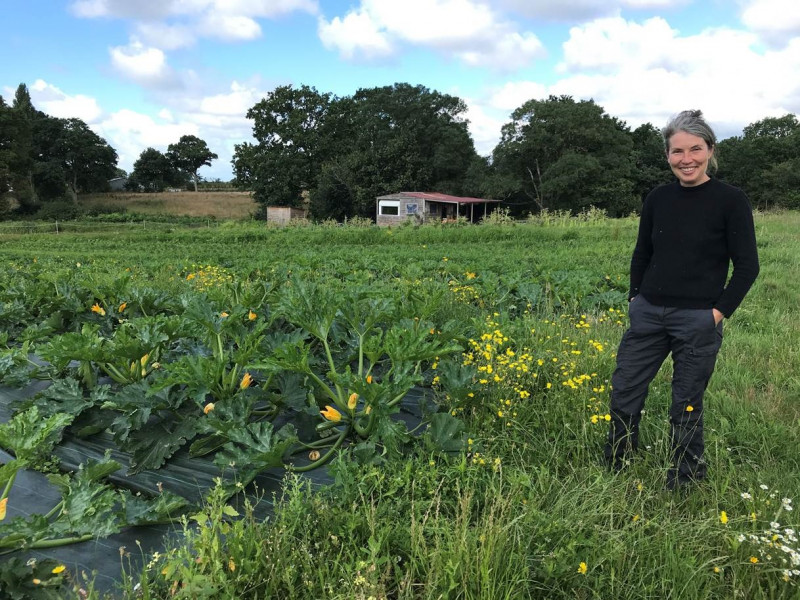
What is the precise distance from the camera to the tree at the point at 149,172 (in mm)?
69688

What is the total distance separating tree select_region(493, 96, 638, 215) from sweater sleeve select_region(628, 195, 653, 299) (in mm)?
40344

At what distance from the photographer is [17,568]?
1.75 metres

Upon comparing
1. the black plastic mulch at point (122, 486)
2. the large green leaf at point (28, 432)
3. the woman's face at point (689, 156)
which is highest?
the woman's face at point (689, 156)

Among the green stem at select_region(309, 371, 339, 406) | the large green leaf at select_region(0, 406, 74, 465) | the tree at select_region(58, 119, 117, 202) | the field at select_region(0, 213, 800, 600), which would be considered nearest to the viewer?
the field at select_region(0, 213, 800, 600)

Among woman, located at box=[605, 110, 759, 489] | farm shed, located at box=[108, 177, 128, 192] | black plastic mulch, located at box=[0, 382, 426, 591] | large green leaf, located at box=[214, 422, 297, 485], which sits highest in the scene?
farm shed, located at box=[108, 177, 128, 192]

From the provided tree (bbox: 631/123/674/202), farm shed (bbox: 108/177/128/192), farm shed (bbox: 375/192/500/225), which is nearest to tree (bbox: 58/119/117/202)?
farm shed (bbox: 108/177/128/192)

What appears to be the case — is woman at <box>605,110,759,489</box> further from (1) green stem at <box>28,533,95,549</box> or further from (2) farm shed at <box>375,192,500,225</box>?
(2) farm shed at <box>375,192,500,225</box>

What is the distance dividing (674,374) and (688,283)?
49 cm

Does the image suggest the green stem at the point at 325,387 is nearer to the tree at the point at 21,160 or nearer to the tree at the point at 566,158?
the tree at the point at 566,158

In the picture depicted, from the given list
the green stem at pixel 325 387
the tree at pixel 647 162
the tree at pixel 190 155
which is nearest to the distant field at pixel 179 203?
the tree at pixel 190 155

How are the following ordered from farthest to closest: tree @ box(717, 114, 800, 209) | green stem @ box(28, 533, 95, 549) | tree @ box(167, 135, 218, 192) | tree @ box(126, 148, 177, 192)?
tree @ box(167, 135, 218, 192) → tree @ box(126, 148, 177, 192) → tree @ box(717, 114, 800, 209) → green stem @ box(28, 533, 95, 549)

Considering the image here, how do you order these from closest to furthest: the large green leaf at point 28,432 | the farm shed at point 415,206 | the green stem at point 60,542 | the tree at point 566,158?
the green stem at point 60,542 < the large green leaf at point 28,432 < the farm shed at point 415,206 < the tree at point 566,158

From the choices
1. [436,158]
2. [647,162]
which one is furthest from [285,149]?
[647,162]

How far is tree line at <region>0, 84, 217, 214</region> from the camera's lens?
44969 millimetres
